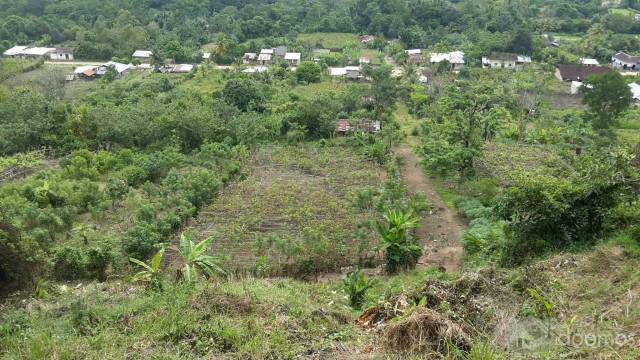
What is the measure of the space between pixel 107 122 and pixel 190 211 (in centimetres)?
1053

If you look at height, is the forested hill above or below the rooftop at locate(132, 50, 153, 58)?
above

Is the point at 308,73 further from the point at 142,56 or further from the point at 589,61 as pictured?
the point at 589,61

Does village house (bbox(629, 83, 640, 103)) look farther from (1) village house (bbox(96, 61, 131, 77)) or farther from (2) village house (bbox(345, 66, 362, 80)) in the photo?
(1) village house (bbox(96, 61, 131, 77))

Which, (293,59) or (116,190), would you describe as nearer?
(116,190)

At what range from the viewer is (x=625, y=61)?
42.7m

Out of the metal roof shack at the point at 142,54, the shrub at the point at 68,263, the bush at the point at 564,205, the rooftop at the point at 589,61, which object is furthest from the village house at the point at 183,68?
the bush at the point at 564,205

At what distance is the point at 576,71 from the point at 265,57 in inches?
976

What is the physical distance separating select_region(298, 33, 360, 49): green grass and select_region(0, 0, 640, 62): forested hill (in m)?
1.13

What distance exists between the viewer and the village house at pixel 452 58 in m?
41.2

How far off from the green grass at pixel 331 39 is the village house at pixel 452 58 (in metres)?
9.63

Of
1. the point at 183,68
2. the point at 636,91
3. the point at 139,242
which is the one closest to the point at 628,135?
the point at 636,91

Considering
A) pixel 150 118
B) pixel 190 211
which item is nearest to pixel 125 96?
pixel 150 118

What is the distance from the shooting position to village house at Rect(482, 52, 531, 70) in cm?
4169

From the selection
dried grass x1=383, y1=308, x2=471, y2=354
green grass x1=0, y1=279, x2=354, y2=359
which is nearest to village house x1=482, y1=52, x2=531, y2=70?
green grass x1=0, y1=279, x2=354, y2=359
